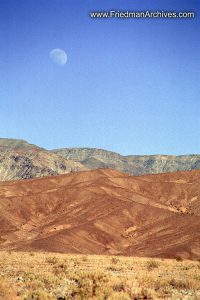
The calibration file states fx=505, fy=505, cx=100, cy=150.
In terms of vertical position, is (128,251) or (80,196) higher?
(80,196)

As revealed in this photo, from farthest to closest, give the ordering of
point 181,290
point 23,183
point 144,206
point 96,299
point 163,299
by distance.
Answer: point 23,183, point 144,206, point 181,290, point 163,299, point 96,299

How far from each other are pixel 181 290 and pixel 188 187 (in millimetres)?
96795

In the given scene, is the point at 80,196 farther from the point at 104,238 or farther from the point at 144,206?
the point at 104,238

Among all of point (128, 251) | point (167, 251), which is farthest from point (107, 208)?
point (167, 251)

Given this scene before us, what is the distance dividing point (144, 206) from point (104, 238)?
57.5 feet

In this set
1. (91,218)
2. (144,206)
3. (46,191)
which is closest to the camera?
(91,218)

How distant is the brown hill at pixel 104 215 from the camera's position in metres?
72.6

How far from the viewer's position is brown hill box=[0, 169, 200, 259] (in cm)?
7256

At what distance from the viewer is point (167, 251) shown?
66188mm

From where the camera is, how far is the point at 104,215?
89.0m

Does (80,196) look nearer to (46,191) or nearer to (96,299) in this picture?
(46,191)

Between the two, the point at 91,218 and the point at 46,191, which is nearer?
the point at 91,218

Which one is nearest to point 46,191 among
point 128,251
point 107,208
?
point 107,208

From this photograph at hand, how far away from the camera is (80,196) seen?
100562mm
